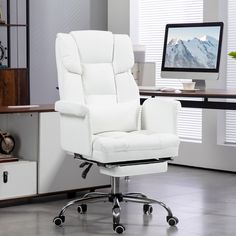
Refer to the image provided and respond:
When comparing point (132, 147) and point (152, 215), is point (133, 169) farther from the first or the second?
point (152, 215)

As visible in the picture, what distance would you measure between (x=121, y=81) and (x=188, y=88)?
72 centimetres

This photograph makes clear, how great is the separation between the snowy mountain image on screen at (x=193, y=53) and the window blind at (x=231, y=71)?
0.95 m

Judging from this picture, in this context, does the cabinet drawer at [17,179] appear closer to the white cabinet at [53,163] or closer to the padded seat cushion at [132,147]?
the white cabinet at [53,163]

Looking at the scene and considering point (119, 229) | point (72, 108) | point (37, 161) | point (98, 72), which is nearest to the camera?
point (119, 229)

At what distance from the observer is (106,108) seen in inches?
175

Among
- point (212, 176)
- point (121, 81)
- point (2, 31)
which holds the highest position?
point (2, 31)

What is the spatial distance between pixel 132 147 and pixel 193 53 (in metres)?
1.48

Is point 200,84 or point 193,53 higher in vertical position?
point 193,53

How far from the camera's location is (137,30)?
7.08 m

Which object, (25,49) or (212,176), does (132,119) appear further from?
(25,49)

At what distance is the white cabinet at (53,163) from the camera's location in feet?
15.4

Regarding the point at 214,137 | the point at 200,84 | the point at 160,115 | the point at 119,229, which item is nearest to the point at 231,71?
the point at 214,137

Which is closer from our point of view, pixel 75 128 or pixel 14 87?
pixel 75 128

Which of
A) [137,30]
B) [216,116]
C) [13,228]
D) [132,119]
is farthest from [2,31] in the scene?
[13,228]
